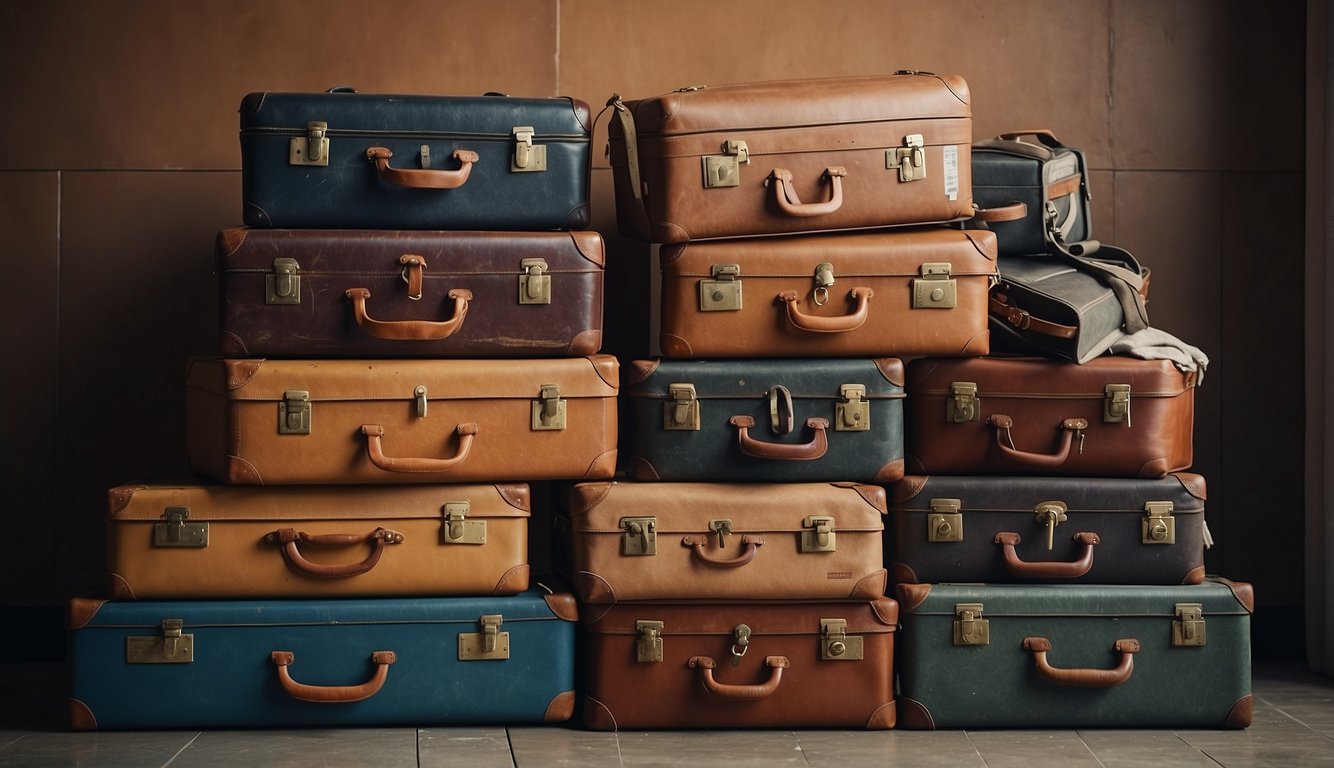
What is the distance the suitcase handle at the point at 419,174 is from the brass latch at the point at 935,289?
107 cm

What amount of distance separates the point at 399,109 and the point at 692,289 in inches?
30.9

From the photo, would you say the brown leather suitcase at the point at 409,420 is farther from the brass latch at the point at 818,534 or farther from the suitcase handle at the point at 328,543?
the brass latch at the point at 818,534

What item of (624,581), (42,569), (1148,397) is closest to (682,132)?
(624,581)

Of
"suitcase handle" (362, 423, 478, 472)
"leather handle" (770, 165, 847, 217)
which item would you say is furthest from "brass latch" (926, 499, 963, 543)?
"suitcase handle" (362, 423, 478, 472)

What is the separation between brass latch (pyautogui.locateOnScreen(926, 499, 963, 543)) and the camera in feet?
10.3

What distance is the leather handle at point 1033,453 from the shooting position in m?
3.11

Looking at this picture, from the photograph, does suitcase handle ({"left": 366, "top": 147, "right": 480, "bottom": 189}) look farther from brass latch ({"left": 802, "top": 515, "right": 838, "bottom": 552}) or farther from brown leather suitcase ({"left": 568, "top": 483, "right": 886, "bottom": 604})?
brass latch ({"left": 802, "top": 515, "right": 838, "bottom": 552})

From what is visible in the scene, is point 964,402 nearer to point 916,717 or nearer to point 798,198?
point 798,198

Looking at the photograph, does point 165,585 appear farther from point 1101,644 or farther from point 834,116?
point 1101,644

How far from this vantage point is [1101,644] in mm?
3094

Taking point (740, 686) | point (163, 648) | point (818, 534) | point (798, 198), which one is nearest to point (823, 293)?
point (798, 198)

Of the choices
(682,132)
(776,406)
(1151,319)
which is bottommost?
(776,406)

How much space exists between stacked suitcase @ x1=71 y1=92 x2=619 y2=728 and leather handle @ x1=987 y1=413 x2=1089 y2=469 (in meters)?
0.91

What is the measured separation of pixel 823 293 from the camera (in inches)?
122
